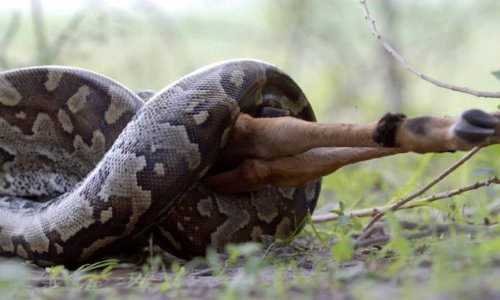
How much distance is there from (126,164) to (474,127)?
1513 millimetres

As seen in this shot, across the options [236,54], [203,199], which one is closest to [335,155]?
[203,199]

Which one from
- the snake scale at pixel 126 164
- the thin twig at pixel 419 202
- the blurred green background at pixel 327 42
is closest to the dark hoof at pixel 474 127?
the thin twig at pixel 419 202

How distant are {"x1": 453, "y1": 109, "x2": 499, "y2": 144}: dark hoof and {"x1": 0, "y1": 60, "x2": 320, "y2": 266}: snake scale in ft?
3.94

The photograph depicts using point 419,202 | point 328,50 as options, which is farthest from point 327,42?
point 419,202

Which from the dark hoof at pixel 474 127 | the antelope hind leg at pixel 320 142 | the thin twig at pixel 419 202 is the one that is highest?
the dark hoof at pixel 474 127

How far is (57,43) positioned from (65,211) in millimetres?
3109

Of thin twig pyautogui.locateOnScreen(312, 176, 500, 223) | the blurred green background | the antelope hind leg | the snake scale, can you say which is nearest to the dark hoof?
the antelope hind leg

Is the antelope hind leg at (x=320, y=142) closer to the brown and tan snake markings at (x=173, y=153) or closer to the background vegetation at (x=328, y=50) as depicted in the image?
the brown and tan snake markings at (x=173, y=153)

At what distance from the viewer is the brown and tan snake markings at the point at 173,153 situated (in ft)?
10.9

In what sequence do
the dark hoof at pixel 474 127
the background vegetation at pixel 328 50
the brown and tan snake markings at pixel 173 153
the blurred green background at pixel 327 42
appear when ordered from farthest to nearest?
1. the blurred green background at pixel 327 42
2. the background vegetation at pixel 328 50
3. the brown and tan snake markings at pixel 173 153
4. the dark hoof at pixel 474 127

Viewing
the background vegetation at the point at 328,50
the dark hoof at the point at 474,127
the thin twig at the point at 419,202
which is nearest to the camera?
the dark hoof at the point at 474,127

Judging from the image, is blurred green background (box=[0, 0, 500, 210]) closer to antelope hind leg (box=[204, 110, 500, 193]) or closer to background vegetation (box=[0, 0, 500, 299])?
background vegetation (box=[0, 0, 500, 299])

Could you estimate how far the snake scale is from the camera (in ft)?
11.1

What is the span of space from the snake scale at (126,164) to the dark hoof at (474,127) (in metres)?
1.20
